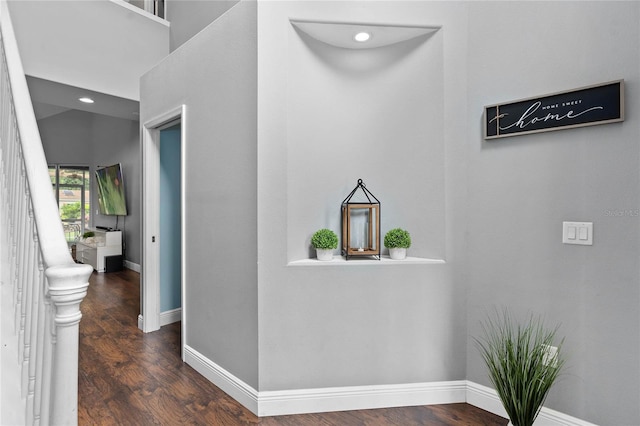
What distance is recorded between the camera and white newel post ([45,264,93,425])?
92 cm

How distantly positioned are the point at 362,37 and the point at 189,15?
3.01m

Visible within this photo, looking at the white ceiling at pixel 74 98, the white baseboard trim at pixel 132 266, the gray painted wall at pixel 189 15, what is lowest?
the white baseboard trim at pixel 132 266

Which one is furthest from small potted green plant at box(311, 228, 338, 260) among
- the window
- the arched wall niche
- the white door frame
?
the window

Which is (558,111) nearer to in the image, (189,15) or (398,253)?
(398,253)

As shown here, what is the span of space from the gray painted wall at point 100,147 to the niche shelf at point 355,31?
17.2 ft

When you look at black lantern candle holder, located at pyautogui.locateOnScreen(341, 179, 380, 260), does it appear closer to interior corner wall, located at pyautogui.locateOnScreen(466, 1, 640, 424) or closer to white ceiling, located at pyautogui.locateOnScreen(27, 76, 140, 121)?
interior corner wall, located at pyautogui.locateOnScreen(466, 1, 640, 424)

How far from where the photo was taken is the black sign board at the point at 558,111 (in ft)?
5.51

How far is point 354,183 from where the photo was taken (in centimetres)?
229

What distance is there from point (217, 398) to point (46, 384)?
4.41 ft

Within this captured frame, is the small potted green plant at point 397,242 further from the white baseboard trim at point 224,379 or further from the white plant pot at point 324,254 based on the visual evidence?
the white baseboard trim at point 224,379

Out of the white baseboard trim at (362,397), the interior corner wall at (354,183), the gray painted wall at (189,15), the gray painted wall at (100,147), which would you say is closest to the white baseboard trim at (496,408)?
the white baseboard trim at (362,397)

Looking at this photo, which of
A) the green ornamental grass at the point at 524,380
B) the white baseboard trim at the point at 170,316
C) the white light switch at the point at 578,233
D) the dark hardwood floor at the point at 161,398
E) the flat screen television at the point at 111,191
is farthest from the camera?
the flat screen television at the point at 111,191

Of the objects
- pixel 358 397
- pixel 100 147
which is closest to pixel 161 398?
pixel 358 397

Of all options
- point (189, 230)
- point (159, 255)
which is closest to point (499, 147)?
point (189, 230)
